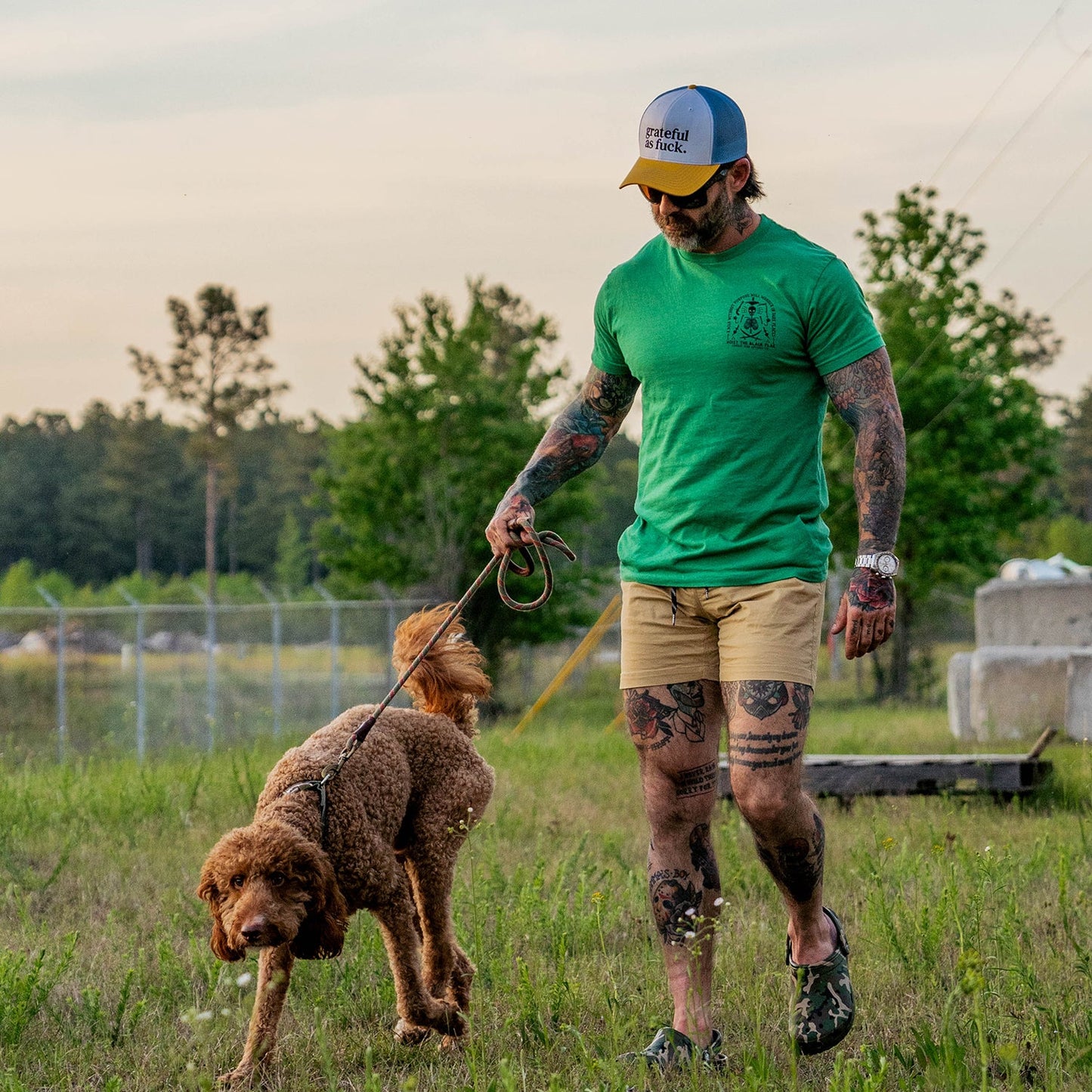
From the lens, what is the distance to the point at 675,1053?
3865mm

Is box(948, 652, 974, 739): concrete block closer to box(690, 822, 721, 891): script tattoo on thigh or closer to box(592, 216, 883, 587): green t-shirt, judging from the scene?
box(690, 822, 721, 891): script tattoo on thigh

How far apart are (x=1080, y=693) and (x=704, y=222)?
987 centimetres

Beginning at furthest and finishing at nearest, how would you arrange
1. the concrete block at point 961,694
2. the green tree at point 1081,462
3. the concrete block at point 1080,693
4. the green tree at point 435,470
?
1. the green tree at point 1081,462
2. the green tree at point 435,470
3. the concrete block at point 961,694
4. the concrete block at point 1080,693

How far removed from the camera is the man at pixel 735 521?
3.92m

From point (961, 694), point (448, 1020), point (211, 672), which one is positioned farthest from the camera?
point (211, 672)

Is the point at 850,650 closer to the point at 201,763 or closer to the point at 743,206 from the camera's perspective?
the point at 743,206

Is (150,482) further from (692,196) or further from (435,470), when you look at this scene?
(692,196)

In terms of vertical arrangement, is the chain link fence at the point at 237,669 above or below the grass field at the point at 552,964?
below

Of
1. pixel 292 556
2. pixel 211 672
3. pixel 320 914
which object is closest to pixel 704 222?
pixel 320 914

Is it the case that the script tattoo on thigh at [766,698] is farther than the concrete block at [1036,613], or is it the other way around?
the concrete block at [1036,613]

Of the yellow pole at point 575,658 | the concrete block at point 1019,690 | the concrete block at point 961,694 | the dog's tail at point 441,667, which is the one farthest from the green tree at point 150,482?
the dog's tail at point 441,667

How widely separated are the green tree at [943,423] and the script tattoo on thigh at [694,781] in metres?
19.2

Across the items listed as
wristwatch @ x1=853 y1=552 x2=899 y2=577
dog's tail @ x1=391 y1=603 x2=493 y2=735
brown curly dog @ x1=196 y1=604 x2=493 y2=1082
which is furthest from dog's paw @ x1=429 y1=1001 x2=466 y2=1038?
wristwatch @ x1=853 y1=552 x2=899 y2=577

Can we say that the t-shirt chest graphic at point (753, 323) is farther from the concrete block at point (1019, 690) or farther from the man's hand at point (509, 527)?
the concrete block at point (1019, 690)
